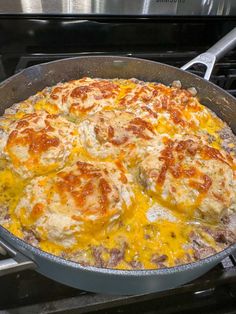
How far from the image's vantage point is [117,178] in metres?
1.37

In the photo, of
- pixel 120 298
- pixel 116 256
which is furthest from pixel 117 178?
pixel 120 298

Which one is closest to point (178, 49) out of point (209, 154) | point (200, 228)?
point (209, 154)

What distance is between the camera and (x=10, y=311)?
128 centimetres

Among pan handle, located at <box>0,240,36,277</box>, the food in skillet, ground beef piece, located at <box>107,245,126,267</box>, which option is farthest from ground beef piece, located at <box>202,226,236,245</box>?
pan handle, located at <box>0,240,36,277</box>

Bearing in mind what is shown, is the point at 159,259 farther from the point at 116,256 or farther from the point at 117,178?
the point at 117,178

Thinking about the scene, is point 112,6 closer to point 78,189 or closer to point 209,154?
point 209,154

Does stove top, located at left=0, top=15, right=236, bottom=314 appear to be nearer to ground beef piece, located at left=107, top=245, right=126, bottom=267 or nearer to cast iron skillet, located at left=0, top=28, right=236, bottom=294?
cast iron skillet, located at left=0, top=28, right=236, bottom=294

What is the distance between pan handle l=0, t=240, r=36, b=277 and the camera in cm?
105

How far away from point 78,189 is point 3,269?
368 mm

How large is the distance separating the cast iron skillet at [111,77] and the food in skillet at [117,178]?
74 mm

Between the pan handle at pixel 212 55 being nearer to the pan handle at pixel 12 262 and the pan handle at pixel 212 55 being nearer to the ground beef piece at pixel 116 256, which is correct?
the ground beef piece at pixel 116 256

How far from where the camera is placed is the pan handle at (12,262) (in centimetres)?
105

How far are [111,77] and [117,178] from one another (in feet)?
2.76


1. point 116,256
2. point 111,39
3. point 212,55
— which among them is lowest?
point 116,256
